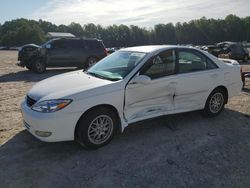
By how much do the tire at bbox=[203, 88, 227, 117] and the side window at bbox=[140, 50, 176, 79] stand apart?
1210 mm

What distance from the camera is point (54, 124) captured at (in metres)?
3.71

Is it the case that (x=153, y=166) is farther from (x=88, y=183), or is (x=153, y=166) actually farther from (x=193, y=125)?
(x=193, y=125)

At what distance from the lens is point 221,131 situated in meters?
4.91

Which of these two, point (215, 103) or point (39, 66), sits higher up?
point (39, 66)

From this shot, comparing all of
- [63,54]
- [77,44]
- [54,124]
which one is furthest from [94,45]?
[54,124]

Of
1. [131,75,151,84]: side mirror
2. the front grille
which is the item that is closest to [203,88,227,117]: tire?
[131,75,151,84]: side mirror

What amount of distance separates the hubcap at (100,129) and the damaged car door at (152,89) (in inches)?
13.4

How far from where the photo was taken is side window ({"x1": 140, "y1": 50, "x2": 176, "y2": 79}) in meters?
4.56

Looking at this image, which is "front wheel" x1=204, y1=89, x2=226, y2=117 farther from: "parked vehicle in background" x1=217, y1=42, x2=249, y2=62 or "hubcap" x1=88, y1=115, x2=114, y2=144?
"parked vehicle in background" x1=217, y1=42, x2=249, y2=62

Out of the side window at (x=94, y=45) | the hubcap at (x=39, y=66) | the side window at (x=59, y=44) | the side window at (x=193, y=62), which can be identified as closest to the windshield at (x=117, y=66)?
the side window at (x=193, y=62)

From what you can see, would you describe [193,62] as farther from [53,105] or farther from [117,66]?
[53,105]

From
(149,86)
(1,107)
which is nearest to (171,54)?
(149,86)

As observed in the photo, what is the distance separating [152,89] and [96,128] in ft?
3.91

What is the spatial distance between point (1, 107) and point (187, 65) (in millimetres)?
4616
